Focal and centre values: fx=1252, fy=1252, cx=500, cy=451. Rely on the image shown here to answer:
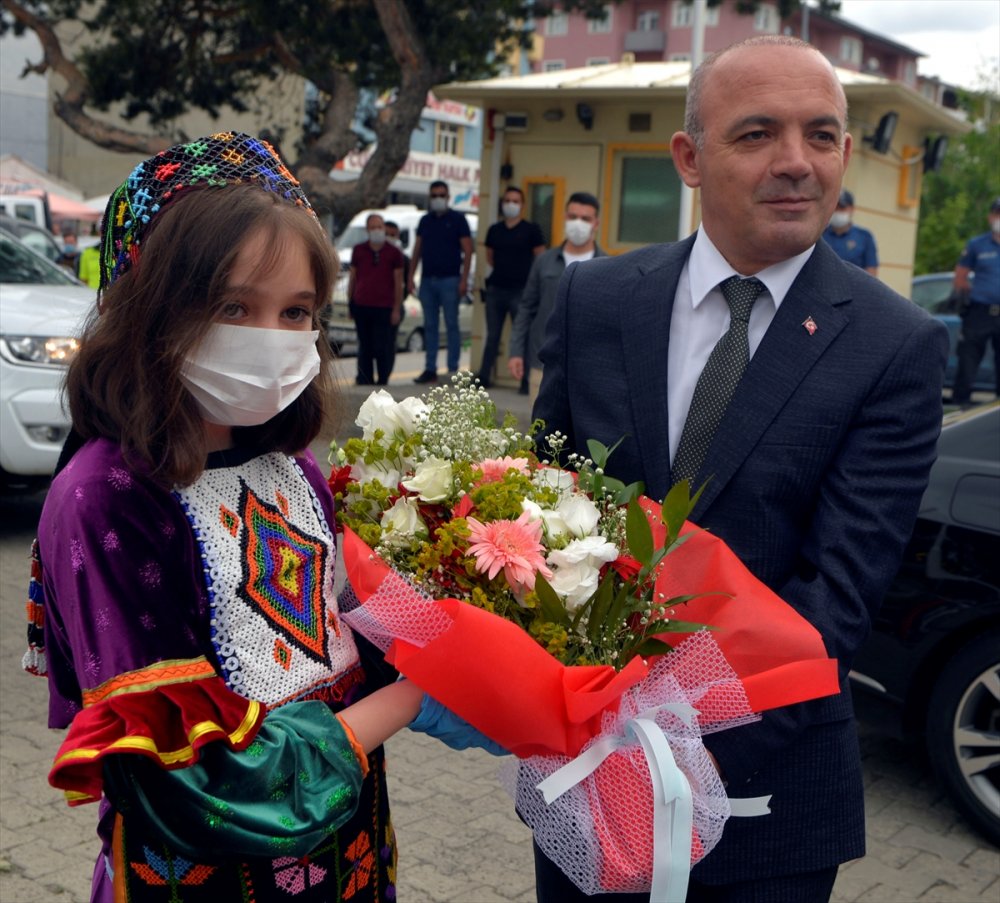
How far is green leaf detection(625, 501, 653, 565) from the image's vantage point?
181 centimetres

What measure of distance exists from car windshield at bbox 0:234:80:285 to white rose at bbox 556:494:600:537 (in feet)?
24.2

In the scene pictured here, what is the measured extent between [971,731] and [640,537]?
3081 millimetres

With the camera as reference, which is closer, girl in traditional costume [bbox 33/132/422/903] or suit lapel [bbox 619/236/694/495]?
girl in traditional costume [bbox 33/132/422/903]

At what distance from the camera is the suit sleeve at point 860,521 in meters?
2.02

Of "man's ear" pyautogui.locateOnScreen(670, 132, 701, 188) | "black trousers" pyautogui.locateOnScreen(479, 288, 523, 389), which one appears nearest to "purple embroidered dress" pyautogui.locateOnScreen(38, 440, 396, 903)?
"man's ear" pyautogui.locateOnScreen(670, 132, 701, 188)

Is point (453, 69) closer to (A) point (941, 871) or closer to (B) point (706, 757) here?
(A) point (941, 871)

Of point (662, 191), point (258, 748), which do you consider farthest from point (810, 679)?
point (662, 191)

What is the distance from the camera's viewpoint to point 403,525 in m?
1.90

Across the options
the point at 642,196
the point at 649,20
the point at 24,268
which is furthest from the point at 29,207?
the point at 649,20

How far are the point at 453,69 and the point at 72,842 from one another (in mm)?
13472

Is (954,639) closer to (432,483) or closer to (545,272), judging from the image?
(432,483)

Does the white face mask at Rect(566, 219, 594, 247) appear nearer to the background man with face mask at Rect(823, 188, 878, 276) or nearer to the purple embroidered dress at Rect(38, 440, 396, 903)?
the background man with face mask at Rect(823, 188, 878, 276)

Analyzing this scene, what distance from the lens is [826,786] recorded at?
85.4 inches

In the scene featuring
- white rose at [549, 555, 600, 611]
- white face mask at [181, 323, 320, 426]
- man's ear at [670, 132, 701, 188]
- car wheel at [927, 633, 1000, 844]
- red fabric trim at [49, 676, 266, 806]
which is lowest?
car wheel at [927, 633, 1000, 844]
